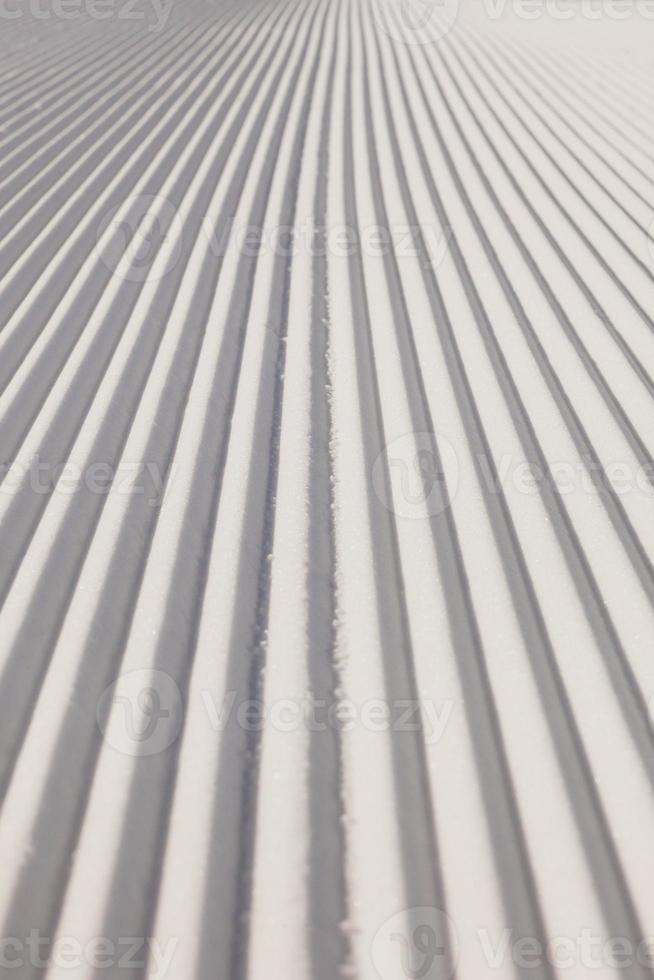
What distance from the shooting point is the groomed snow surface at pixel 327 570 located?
0.83m

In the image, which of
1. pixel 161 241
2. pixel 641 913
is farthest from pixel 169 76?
pixel 641 913

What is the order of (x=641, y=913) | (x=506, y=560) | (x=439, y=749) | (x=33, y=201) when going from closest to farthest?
(x=641, y=913)
(x=439, y=749)
(x=506, y=560)
(x=33, y=201)

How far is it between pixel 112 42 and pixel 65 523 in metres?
4.41

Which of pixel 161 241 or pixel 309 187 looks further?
pixel 309 187

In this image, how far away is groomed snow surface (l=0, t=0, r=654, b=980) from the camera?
0.83 meters

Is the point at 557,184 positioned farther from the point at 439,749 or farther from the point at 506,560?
the point at 439,749

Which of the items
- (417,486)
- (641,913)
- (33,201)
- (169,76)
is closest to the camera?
(641,913)

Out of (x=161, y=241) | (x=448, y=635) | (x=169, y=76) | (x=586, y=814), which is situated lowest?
(x=586, y=814)

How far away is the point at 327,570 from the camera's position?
1222 millimetres

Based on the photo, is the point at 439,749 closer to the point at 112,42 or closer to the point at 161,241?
the point at 161,241

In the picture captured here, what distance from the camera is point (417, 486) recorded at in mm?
1371

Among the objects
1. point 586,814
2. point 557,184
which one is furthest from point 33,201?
point 586,814

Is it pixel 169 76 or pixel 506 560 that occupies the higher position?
pixel 169 76

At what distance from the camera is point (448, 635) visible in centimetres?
110
